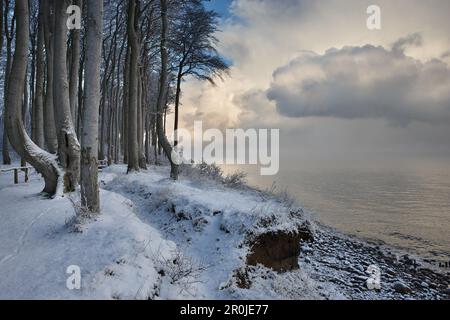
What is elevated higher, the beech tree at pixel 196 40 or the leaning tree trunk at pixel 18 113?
the beech tree at pixel 196 40

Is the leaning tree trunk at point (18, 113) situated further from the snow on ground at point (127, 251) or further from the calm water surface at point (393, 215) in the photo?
the calm water surface at point (393, 215)

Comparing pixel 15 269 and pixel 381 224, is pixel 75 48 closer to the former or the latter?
pixel 15 269

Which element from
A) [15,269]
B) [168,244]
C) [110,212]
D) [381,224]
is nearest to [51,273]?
[15,269]

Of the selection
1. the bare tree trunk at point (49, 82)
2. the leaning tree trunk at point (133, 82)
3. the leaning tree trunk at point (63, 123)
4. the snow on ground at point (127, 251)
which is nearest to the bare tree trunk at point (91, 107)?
the snow on ground at point (127, 251)

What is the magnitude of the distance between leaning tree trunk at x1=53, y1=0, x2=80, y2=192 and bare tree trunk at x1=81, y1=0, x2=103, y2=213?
2227 millimetres

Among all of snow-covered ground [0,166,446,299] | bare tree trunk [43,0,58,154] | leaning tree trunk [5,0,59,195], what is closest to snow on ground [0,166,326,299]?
snow-covered ground [0,166,446,299]

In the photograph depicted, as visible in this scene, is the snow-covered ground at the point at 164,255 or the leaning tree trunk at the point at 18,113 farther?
the leaning tree trunk at the point at 18,113

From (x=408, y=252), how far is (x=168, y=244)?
353 inches

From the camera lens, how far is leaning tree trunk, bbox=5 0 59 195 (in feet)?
28.8

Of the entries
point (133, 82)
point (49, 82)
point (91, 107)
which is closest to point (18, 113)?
point (91, 107)

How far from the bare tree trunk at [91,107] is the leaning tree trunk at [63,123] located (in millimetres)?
2227

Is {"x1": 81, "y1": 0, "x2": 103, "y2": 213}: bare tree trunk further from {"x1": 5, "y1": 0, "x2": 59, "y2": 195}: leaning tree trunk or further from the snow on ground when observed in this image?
{"x1": 5, "y1": 0, "x2": 59, "y2": 195}: leaning tree trunk

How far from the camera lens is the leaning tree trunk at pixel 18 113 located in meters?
8.77
